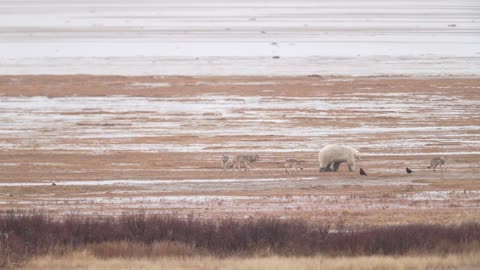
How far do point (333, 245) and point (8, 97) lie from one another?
39826 mm

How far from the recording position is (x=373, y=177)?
28.9 metres

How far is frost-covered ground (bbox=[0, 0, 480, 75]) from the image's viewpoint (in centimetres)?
7162

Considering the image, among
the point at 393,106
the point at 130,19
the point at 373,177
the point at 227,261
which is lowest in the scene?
the point at 227,261

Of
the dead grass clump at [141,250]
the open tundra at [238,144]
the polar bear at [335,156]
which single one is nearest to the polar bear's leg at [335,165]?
the polar bear at [335,156]

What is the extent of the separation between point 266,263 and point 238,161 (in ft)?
46.2

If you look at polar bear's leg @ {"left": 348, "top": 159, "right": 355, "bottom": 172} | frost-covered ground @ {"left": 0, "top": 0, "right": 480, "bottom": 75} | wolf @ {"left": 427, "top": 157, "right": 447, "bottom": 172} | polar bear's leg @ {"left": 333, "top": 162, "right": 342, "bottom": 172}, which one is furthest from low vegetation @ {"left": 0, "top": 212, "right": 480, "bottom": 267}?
frost-covered ground @ {"left": 0, "top": 0, "right": 480, "bottom": 75}

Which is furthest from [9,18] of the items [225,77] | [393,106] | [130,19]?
[393,106]

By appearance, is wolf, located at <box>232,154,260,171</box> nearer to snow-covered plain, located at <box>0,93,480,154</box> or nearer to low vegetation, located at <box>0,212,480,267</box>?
snow-covered plain, located at <box>0,93,480,154</box>

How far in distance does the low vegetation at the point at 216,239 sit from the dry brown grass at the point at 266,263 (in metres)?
0.52

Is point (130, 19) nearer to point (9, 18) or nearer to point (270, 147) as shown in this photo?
point (9, 18)

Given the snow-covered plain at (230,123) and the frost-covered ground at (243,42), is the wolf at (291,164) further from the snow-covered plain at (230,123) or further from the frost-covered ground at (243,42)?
the frost-covered ground at (243,42)

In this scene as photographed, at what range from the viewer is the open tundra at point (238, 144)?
24.1 m

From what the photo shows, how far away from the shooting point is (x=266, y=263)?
16.5 m

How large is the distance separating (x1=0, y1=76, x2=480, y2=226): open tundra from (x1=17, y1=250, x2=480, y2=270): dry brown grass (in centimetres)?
342
